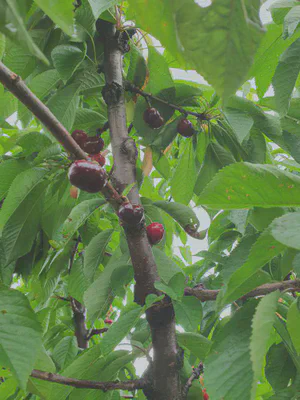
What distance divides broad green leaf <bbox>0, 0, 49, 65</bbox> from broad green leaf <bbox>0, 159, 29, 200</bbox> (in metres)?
1.03

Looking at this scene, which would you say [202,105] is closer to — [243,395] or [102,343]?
[102,343]

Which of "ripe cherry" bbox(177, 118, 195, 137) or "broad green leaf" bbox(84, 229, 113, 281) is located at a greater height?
"ripe cherry" bbox(177, 118, 195, 137)

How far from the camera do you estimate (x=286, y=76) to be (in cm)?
97

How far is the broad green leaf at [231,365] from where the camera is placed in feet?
1.99

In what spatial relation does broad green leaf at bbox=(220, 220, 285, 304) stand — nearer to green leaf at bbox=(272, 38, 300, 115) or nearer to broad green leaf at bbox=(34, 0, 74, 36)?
broad green leaf at bbox=(34, 0, 74, 36)

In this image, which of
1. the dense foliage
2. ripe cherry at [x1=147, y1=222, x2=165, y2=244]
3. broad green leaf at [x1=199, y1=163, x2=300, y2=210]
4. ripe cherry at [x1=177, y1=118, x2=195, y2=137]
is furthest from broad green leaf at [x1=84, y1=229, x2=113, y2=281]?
broad green leaf at [x1=199, y1=163, x2=300, y2=210]

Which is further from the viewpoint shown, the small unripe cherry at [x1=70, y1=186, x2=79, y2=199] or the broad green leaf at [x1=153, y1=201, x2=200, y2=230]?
the small unripe cherry at [x1=70, y1=186, x2=79, y2=199]

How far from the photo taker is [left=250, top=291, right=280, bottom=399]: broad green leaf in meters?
0.49

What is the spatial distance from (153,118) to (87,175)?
472 mm

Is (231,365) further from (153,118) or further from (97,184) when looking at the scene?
(153,118)

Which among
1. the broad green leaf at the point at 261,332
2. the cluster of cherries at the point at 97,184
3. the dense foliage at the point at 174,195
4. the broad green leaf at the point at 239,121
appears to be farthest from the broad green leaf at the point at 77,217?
the broad green leaf at the point at 261,332

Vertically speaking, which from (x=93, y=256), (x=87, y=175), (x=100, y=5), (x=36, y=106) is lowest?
(x=93, y=256)

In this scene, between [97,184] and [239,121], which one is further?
[239,121]

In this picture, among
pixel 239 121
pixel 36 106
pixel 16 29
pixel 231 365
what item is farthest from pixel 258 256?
pixel 239 121
